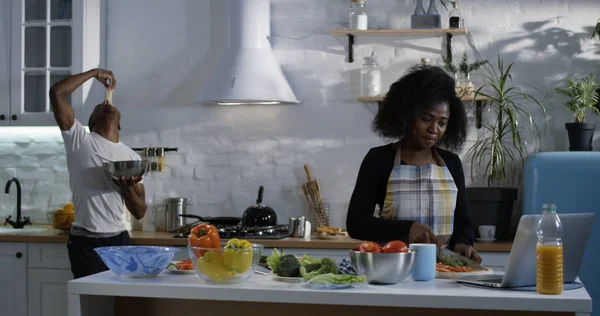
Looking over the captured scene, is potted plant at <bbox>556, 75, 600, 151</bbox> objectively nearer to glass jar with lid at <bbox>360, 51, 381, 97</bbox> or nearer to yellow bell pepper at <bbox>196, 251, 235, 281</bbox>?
glass jar with lid at <bbox>360, 51, 381, 97</bbox>

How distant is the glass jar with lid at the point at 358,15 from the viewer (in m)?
5.22

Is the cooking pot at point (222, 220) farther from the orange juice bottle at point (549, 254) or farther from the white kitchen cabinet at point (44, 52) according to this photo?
the orange juice bottle at point (549, 254)

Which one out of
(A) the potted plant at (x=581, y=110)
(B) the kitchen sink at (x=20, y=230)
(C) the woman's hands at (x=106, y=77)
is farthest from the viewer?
(B) the kitchen sink at (x=20, y=230)

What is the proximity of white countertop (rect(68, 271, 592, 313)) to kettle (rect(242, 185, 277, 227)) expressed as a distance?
2.27 meters

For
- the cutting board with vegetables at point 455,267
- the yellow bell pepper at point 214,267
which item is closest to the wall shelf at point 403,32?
the cutting board with vegetables at point 455,267

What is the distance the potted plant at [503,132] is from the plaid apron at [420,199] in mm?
1720

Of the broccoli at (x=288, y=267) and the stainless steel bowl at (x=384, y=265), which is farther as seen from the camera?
the broccoli at (x=288, y=267)

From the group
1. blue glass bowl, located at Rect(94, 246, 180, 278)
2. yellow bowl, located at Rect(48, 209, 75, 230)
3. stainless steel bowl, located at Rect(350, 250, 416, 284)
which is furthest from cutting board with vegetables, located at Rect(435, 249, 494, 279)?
yellow bowl, located at Rect(48, 209, 75, 230)

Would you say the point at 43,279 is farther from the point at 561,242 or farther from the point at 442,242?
the point at 561,242

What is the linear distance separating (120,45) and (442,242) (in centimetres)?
314

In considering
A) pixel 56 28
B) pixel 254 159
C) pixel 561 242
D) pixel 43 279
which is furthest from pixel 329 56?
pixel 561 242

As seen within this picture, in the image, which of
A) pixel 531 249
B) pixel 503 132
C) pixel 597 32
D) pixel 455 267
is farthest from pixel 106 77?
pixel 531 249

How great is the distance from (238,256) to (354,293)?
1.26 feet

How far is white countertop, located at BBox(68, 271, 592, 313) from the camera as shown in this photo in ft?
7.63
